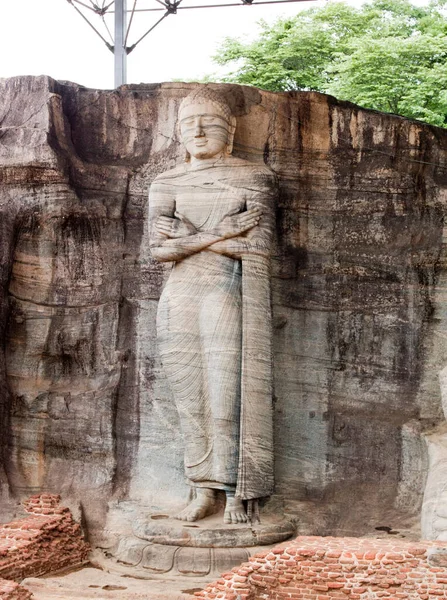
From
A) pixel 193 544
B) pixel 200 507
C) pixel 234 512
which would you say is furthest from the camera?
pixel 200 507

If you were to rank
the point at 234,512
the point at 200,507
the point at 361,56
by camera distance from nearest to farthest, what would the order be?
the point at 234,512 < the point at 200,507 < the point at 361,56

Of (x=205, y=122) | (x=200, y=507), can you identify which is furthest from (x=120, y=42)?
(x=200, y=507)

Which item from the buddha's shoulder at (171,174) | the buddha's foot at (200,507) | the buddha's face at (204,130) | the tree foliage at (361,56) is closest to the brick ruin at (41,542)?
the buddha's foot at (200,507)

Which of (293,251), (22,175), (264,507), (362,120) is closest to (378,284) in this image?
(293,251)

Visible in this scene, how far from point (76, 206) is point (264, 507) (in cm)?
332

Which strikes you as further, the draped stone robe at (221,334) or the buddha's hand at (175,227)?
the buddha's hand at (175,227)

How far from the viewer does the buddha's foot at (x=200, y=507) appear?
9.77m

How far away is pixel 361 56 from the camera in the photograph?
723 inches

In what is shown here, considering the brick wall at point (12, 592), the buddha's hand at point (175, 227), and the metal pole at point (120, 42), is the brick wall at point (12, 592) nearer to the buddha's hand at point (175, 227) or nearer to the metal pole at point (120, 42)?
the buddha's hand at point (175, 227)

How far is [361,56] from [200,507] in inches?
416

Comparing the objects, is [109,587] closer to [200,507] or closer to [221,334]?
[200,507]

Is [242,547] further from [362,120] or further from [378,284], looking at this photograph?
[362,120]

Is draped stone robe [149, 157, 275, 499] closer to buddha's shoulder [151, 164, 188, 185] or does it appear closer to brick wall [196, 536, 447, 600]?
buddha's shoulder [151, 164, 188, 185]

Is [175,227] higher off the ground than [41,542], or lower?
higher
